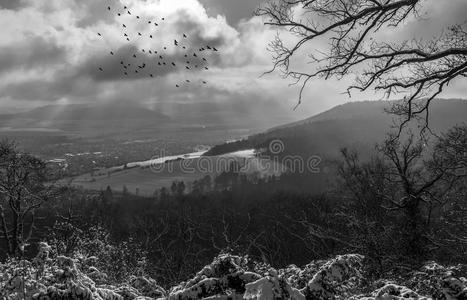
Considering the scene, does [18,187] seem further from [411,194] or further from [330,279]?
[411,194]

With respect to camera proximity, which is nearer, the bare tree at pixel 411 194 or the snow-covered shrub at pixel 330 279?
the snow-covered shrub at pixel 330 279

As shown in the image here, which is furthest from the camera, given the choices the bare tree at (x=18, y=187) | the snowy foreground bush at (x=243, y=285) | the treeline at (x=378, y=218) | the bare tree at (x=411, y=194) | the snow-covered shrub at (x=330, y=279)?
the bare tree at (x=18, y=187)

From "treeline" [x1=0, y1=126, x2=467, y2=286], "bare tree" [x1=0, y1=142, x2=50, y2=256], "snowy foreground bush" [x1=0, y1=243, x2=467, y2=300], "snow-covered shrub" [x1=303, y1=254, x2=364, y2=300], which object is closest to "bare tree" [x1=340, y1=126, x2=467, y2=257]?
"treeline" [x1=0, y1=126, x2=467, y2=286]

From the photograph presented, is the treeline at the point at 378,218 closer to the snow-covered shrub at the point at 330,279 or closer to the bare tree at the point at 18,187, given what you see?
the bare tree at the point at 18,187

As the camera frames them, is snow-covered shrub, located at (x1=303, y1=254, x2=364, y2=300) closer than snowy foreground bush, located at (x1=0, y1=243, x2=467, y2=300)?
No

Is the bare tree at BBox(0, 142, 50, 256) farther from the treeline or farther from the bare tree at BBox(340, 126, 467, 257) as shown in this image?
the bare tree at BBox(340, 126, 467, 257)

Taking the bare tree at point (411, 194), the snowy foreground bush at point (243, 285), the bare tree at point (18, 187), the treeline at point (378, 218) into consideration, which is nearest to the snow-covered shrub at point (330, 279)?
the snowy foreground bush at point (243, 285)

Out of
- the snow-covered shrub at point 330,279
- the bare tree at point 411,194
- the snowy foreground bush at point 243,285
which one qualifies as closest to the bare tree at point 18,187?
the snowy foreground bush at point 243,285

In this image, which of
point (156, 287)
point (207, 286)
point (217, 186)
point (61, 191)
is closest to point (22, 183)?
point (61, 191)

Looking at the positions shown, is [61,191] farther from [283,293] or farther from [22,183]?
[283,293]

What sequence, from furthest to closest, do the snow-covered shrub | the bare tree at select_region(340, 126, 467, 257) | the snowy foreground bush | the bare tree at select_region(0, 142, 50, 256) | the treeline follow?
the bare tree at select_region(0, 142, 50, 256) < the bare tree at select_region(340, 126, 467, 257) < the treeline < the snow-covered shrub < the snowy foreground bush

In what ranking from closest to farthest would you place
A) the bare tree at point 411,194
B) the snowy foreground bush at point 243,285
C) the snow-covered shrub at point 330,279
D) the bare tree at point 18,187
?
1. the snowy foreground bush at point 243,285
2. the snow-covered shrub at point 330,279
3. the bare tree at point 411,194
4. the bare tree at point 18,187

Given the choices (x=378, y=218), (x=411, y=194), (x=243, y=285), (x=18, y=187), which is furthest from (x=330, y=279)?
(x=18, y=187)
